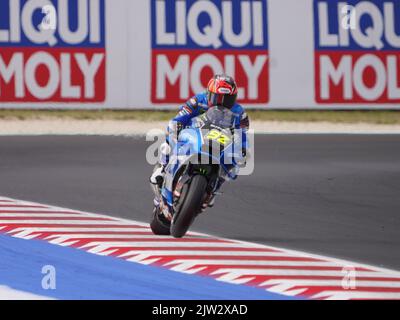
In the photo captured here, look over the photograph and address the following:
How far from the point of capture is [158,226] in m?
11.4

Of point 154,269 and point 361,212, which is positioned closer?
point 154,269

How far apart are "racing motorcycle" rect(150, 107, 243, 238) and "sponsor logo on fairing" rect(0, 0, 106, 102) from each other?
1039 cm

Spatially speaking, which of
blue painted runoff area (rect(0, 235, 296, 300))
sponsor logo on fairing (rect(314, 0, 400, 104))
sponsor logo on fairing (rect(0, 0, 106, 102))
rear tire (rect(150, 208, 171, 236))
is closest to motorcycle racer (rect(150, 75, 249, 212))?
rear tire (rect(150, 208, 171, 236))

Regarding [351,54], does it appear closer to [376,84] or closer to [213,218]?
[376,84]

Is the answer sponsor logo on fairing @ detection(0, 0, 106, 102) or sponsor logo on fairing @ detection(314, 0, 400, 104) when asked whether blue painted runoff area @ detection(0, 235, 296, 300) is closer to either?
sponsor logo on fairing @ detection(0, 0, 106, 102)

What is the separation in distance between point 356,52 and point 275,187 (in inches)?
302

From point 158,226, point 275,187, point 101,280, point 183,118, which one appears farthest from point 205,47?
point 101,280

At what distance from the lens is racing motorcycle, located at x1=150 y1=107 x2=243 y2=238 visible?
34.5ft

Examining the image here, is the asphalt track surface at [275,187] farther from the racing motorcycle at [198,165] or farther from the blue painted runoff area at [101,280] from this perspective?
the blue painted runoff area at [101,280]

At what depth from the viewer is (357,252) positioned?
35.4ft
